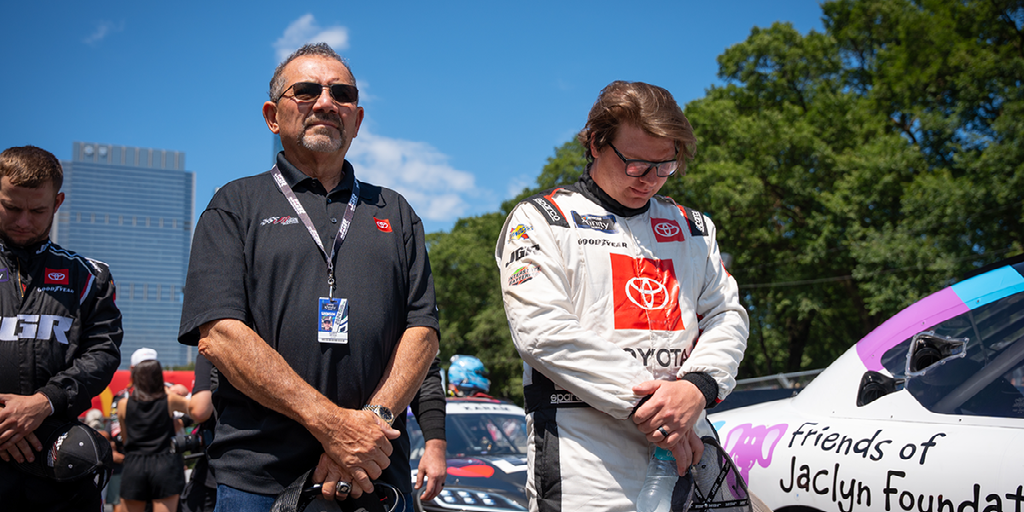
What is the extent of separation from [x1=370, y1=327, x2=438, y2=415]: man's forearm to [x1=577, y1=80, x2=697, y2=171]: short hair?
3.00 ft

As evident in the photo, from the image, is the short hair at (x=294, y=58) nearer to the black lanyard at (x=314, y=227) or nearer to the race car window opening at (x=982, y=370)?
the black lanyard at (x=314, y=227)

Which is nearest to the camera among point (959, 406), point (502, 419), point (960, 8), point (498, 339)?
point (959, 406)

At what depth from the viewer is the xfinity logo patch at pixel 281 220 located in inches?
91.1

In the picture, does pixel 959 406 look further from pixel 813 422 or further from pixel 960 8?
pixel 960 8

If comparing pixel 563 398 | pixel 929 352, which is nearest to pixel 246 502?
pixel 563 398

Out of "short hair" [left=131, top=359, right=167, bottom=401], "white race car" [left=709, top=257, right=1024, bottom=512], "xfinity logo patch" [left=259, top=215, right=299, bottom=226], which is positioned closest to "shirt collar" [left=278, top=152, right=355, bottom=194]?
"xfinity logo patch" [left=259, top=215, right=299, bottom=226]

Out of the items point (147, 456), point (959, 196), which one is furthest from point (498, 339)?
point (147, 456)

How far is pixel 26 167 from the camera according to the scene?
298 cm

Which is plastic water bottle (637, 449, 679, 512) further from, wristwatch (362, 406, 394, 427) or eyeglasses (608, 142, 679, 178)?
eyeglasses (608, 142, 679, 178)

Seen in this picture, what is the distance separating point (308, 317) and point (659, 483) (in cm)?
115

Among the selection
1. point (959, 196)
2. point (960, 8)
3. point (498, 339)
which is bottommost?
point (498, 339)

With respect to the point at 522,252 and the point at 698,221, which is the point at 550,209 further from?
the point at 698,221

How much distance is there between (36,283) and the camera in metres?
3.05

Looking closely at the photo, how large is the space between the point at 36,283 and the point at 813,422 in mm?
3168
